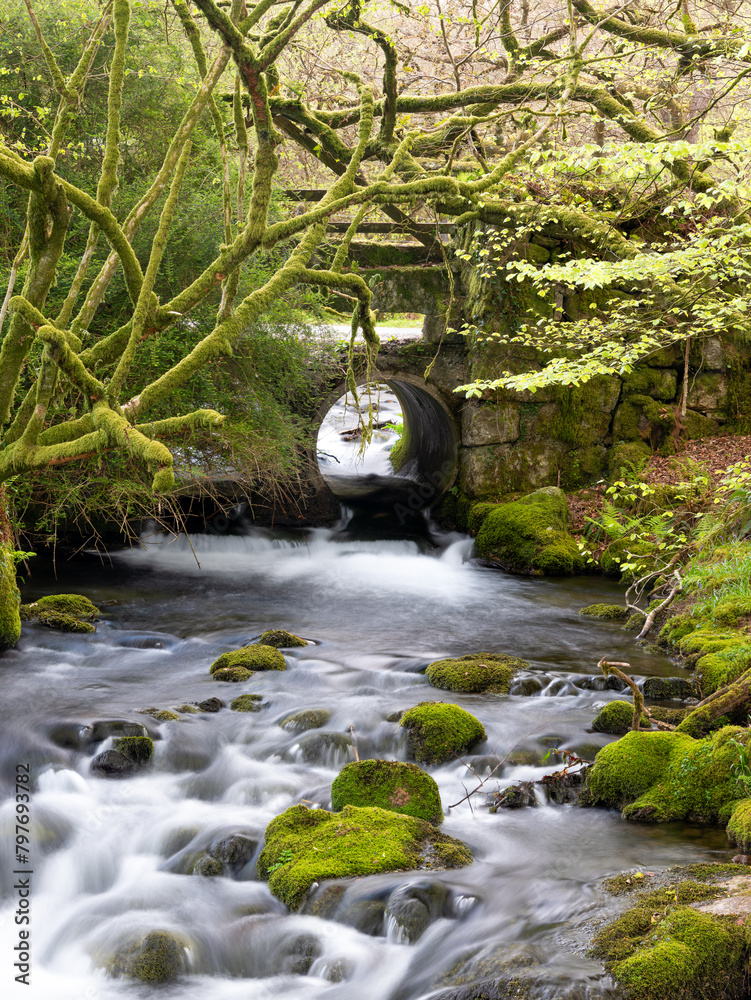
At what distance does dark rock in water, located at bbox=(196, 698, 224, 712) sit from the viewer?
5.86 meters

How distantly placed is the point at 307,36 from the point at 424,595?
8171 millimetres

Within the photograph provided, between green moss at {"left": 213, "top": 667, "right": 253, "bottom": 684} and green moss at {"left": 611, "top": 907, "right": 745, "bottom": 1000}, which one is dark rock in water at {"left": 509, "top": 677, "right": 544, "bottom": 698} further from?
green moss at {"left": 611, "top": 907, "right": 745, "bottom": 1000}

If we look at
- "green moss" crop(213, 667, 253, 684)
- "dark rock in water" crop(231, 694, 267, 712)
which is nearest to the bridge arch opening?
"green moss" crop(213, 667, 253, 684)

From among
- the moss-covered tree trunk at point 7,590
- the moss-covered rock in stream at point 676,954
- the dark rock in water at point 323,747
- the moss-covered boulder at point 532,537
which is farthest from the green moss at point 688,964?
the moss-covered boulder at point 532,537

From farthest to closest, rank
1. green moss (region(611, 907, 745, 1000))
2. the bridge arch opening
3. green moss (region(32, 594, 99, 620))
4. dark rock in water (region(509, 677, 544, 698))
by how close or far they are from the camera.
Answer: the bridge arch opening
green moss (region(32, 594, 99, 620))
dark rock in water (region(509, 677, 544, 698))
green moss (region(611, 907, 745, 1000))

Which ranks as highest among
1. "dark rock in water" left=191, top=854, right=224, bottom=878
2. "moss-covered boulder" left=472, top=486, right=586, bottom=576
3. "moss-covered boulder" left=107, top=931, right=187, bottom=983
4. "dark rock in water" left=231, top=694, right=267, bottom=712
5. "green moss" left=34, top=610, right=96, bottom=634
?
"moss-covered boulder" left=472, top=486, right=586, bottom=576

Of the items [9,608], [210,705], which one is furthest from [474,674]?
[9,608]

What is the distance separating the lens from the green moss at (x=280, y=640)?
7645mm

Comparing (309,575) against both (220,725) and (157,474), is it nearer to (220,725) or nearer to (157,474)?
(220,725)

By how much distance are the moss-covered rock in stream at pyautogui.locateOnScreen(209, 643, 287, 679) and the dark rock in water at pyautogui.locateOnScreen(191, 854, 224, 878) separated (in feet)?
8.94

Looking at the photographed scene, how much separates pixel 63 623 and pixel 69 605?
0.61 m

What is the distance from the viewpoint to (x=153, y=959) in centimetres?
343

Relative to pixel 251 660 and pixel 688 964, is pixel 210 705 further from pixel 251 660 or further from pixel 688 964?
pixel 688 964

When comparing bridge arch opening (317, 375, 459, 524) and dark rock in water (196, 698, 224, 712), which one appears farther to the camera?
bridge arch opening (317, 375, 459, 524)
